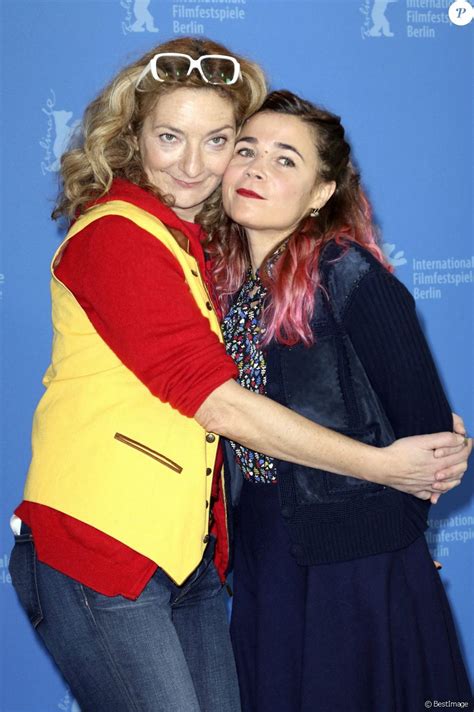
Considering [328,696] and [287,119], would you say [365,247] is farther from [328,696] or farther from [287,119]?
[328,696]

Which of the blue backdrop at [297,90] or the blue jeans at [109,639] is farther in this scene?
the blue backdrop at [297,90]

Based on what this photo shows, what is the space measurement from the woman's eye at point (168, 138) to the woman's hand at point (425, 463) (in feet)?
2.40

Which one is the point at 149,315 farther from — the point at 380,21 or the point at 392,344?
the point at 380,21

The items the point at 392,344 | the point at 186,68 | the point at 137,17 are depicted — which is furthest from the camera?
the point at 137,17

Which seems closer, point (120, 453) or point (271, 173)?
point (120, 453)

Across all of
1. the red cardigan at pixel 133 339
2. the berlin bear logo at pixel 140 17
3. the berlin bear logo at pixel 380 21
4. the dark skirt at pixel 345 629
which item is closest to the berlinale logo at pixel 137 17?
the berlin bear logo at pixel 140 17

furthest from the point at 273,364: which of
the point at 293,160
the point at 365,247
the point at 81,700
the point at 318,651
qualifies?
the point at 81,700

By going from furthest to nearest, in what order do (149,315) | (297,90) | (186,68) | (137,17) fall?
(297,90) < (137,17) < (186,68) < (149,315)

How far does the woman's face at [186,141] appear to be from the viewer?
5.98ft

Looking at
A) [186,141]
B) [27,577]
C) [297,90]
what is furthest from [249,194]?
[297,90]

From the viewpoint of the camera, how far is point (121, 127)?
1.84 metres

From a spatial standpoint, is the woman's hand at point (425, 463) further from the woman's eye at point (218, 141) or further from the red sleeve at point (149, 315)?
the woman's eye at point (218, 141)

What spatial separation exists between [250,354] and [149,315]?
0.34 metres

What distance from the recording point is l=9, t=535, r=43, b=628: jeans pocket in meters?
1.62
